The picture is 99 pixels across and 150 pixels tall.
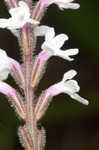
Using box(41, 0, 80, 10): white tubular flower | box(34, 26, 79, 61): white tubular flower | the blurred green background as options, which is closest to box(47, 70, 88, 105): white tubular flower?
box(34, 26, 79, 61): white tubular flower

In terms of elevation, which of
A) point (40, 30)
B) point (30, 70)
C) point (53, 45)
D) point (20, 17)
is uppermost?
point (20, 17)

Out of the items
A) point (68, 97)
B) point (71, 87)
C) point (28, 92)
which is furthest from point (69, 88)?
point (68, 97)

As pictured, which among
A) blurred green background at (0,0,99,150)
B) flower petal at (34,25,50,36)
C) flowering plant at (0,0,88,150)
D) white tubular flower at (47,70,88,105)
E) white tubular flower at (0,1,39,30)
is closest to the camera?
white tubular flower at (0,1,39,30)

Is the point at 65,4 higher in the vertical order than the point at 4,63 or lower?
higher

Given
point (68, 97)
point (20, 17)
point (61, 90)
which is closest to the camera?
point (20, 17)

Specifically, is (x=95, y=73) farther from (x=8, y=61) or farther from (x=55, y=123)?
(x=8, y=61)

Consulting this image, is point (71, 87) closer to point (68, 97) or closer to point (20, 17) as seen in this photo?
point (20, 17)

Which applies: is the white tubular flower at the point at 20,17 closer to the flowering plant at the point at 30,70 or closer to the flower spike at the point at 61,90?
the flowering plant at the point at 30,70

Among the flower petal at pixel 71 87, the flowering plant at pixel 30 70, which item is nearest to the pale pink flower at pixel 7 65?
the flowering plant at pixel 30 70

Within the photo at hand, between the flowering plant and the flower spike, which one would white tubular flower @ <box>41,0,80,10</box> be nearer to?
the flowering plant
